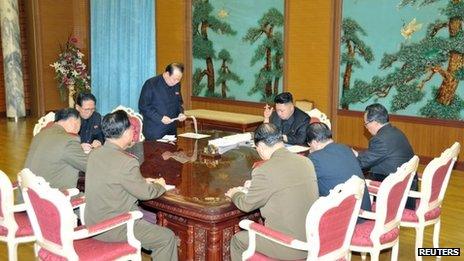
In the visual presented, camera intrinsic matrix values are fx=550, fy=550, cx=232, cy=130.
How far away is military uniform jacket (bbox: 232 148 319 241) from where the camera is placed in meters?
2.95

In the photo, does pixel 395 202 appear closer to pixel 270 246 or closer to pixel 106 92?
pixel 270 246

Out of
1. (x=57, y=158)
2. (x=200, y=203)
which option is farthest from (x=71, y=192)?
(x=200, y=203)

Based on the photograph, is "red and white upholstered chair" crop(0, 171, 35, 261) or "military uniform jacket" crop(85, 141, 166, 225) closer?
"military uniform jacket" crop(85, 141, 166, 225)

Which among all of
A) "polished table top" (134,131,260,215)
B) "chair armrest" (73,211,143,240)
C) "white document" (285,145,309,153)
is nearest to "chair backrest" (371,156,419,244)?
"polished table top" (134,131,260,215)

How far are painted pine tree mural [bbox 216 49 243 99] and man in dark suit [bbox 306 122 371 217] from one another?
5786 millimetres

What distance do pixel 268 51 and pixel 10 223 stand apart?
589cm

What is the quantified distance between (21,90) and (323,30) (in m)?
6.63

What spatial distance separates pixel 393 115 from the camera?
745 centimetres

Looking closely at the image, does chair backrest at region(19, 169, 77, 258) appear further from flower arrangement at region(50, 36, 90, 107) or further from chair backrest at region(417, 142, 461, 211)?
flower arrangement at region(50, 36, 90, 107)

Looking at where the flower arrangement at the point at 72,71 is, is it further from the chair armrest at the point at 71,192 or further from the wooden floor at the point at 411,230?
the chair armrest at the point at 71,192

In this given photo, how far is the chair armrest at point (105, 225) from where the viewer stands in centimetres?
297

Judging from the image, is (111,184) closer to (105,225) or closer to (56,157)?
(105,225)

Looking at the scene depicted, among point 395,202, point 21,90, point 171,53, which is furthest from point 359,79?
point 21,90

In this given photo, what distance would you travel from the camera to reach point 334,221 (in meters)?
A: 2.86
